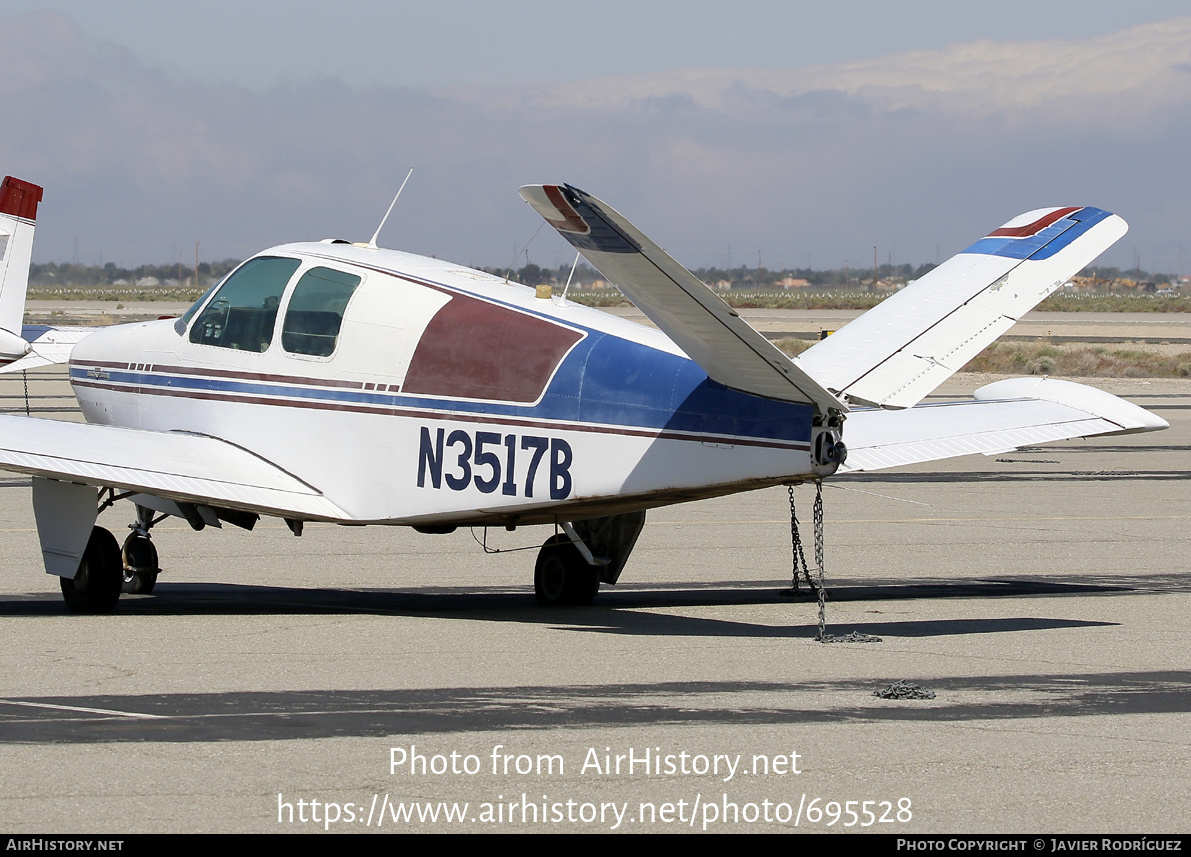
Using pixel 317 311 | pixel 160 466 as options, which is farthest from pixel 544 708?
pixel 317 311

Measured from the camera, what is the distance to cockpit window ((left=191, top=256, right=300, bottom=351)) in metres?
11.8

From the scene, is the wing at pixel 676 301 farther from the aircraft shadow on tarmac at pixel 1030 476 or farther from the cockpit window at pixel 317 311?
the aircraft shadow on tarmac at pixel 1030 476

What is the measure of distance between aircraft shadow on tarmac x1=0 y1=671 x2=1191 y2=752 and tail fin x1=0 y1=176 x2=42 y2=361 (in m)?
16.5

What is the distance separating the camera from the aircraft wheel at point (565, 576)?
1220 centimetres

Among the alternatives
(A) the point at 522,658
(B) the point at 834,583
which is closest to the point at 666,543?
(B) the point at 834,583

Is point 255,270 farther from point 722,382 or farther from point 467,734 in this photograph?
point 467,734

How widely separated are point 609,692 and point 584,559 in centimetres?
360

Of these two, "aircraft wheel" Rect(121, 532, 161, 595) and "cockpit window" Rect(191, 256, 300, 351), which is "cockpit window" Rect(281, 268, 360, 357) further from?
"aircraft wheel" Rect(121, 532, 161, 595)

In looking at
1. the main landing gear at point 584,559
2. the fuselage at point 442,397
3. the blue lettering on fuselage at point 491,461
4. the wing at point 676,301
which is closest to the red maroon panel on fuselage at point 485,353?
the fuselage at point 442,397

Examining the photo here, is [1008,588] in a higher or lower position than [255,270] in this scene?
lower

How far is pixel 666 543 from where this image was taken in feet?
52.6

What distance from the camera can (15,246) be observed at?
25.0 m

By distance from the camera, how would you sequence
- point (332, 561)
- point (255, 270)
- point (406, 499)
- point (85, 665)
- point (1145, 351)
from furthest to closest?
point (1145, 351)
point (332, 561)
point (255, 270)
point (406, 499)
point (85, 665)

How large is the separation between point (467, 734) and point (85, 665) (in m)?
3.14
